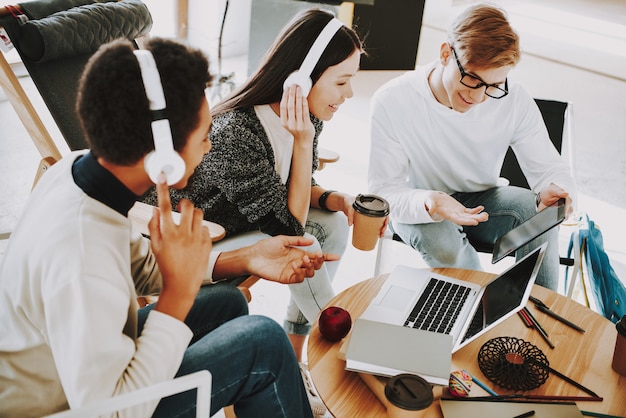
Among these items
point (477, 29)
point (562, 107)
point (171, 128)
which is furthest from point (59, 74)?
point (562, 107)

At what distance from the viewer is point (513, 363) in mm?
1309

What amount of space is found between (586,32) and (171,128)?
6.47 metres

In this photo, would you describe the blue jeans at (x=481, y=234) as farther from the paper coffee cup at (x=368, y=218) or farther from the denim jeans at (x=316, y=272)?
the paper coffee cup at (x=368, y=218)

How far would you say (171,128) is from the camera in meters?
1.03

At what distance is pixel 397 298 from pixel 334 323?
24 cm

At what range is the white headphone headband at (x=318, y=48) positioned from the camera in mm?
1630

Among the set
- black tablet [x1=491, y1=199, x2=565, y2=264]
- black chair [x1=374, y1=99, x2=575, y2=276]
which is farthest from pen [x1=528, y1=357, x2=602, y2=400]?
black chair [x1=374, y1=99, x2=575, y2=276]

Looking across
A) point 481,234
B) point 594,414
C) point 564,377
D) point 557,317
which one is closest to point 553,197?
point 481,234

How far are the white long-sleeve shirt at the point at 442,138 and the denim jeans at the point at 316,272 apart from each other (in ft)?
0.55

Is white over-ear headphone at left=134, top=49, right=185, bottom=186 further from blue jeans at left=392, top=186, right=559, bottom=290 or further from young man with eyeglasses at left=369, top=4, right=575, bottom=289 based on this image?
blue jeans at left=392, top=186, right=559, bottom=290

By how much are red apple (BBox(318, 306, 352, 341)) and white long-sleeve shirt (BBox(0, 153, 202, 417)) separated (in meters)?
0.38

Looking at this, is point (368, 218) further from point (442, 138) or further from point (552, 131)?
point (552, 131)

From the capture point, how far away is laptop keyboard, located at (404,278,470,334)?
1451mm

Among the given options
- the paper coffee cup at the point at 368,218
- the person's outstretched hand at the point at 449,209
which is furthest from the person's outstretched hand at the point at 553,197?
the paper coffee cup at the point at 368,218
